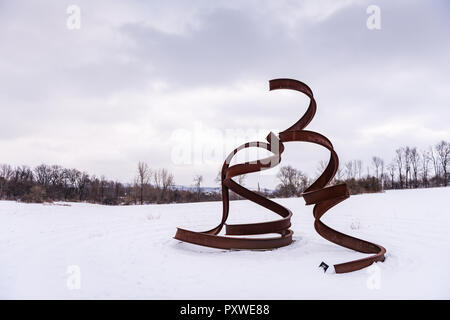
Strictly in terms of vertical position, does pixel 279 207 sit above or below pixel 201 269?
above

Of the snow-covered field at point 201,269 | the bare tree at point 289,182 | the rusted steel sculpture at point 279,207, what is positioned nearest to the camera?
the snow-covered field at point 201,269

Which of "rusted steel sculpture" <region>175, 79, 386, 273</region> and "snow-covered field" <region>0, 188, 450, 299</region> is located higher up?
"rusted steel sculpture" <region>175, 79, 386, 273</region>

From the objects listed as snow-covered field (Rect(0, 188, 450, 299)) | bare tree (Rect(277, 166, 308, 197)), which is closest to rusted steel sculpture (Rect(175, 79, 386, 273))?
snow-covered field (Rect(0, 188, 450, 299))

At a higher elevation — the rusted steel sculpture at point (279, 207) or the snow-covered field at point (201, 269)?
the rusted steel sculpture at point (279, 207)

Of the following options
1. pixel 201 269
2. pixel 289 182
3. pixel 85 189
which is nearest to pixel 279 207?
pixel 201 269

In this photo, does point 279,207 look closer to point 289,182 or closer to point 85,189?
point 289,182

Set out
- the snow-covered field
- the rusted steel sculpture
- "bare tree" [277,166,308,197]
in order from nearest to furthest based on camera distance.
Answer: the snow-covered field
the rusted steel sculpture
"bare tree" [277,166,308,197]

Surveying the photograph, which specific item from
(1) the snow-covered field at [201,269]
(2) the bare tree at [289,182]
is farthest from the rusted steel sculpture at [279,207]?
(2) the bare tree at [289,182]

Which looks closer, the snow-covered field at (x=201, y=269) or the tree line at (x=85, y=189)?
the snow-covered field at (x=201, y=269)

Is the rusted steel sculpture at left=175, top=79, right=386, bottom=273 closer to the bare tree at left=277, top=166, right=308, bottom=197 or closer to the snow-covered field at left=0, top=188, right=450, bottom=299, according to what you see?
the snow-covered field at left=0, top=188, right=450, bottom=299

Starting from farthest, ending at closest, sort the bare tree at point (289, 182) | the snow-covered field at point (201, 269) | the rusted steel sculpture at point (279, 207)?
the bare tree at point (289, 182) < the rusted steel sculpture at point (279, 207) < the snow-covered field at point (201, 269)

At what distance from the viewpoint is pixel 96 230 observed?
10.0m

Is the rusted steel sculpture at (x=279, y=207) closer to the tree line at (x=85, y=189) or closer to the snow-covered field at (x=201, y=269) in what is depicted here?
the snow-covered field at (x=201, y=269)
